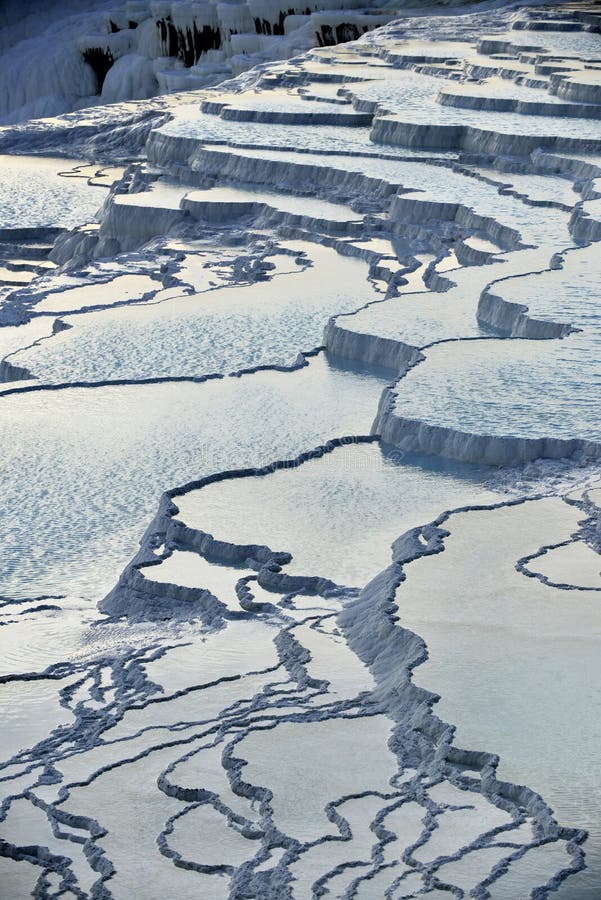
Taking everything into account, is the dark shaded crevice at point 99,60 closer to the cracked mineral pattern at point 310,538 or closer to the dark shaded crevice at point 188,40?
the dark shaded crevice at point 188,40

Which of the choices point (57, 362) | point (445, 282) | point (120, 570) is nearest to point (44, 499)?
point (120, 570)

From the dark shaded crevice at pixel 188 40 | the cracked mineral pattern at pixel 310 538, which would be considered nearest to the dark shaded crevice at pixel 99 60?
the dark shaded crevice at pixel 188 40

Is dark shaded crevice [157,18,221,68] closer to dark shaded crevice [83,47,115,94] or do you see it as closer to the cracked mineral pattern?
dark shaded crevice [83,47,115,94]

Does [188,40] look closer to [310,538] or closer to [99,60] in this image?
[99,60]

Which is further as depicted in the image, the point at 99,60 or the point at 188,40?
the point at 99,60

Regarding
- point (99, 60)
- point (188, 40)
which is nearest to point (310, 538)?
point (188, 40)

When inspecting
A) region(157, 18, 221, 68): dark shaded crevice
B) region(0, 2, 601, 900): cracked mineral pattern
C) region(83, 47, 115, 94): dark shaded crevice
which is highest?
region(157, 18, 221, 68): dark shaded crevice

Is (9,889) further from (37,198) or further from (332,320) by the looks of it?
(37,198)

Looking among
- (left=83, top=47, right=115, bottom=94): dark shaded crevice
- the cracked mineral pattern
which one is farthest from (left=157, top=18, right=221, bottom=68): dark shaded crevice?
the cracked mineral pattern
